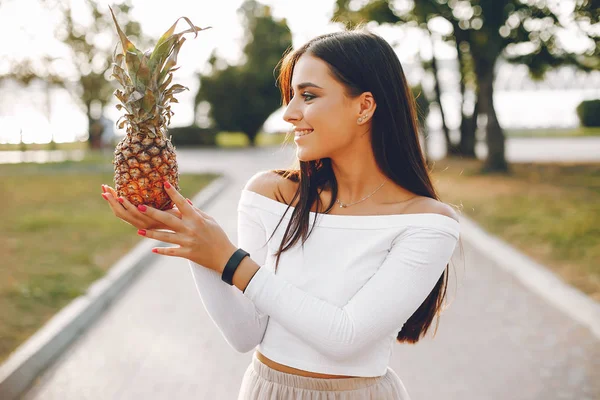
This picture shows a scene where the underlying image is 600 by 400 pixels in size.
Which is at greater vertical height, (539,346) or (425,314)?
(425,314)

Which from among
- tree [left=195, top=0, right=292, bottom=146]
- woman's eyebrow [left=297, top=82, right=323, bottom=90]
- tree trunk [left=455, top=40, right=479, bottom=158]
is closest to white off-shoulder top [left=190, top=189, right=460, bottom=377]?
woman's eyebrow [left=297, top=82, right=323, bottom=90]

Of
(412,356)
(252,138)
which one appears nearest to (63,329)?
(412,356)

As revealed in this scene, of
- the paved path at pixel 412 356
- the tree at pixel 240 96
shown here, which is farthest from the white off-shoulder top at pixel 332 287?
the tree at pixel 240 96

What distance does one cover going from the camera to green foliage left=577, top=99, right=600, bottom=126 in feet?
169

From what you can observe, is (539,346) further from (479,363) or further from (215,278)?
(215,278)

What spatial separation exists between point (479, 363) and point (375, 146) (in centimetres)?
351

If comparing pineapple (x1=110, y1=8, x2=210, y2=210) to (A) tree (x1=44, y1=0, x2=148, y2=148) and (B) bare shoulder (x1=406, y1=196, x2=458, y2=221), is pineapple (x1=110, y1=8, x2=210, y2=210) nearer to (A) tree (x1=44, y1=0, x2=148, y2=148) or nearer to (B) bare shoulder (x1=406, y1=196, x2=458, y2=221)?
(B) bare shoulder (x1=406, y1=196, x2=458, y2=221)

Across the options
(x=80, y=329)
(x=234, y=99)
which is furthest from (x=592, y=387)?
(x=234, y=99)

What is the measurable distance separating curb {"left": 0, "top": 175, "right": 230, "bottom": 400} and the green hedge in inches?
1305

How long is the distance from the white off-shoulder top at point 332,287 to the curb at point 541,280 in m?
4.62

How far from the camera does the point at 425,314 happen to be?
2498 mm

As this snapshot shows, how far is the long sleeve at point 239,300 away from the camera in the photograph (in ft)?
6.85

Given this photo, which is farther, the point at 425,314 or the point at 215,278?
the point at 425,314

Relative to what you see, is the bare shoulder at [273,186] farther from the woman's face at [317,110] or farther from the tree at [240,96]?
the tree at [240,96]
